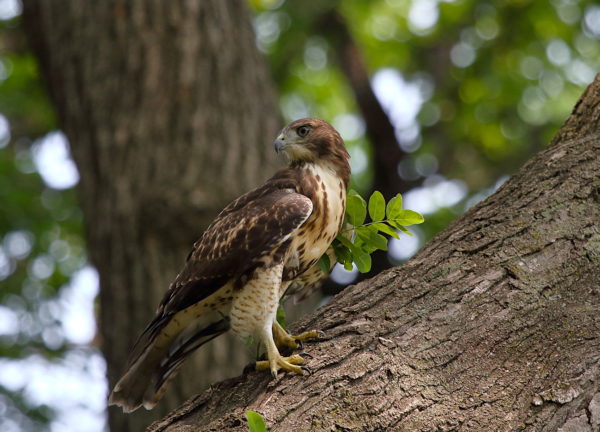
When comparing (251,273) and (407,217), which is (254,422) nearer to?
(251,273)

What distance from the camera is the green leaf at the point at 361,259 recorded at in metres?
3.18

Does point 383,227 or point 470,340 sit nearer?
point 470,340

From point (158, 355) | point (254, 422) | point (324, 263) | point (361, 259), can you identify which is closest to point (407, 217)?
point (361, 259)

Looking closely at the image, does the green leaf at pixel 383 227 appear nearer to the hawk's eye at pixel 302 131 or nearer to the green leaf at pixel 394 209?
the green leaf at pixel 394 209

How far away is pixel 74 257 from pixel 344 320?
5.97m

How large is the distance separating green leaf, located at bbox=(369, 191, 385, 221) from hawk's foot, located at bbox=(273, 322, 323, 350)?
1.75 feet

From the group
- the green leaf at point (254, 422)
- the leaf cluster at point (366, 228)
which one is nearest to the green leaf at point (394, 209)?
the leaf cluster at point (366, 228)

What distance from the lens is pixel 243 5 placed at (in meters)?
6.00

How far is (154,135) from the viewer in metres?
5.26

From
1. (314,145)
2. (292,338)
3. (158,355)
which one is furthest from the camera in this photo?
(314,145)

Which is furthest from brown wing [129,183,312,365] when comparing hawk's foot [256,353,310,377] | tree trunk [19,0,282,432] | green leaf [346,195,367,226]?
tree trunk [19,0,282,432]

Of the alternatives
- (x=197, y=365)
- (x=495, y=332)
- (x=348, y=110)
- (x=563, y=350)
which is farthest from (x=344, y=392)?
(x=348, y=110)

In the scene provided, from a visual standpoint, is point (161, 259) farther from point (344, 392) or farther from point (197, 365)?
point (344, 392)

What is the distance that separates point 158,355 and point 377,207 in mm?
1163
